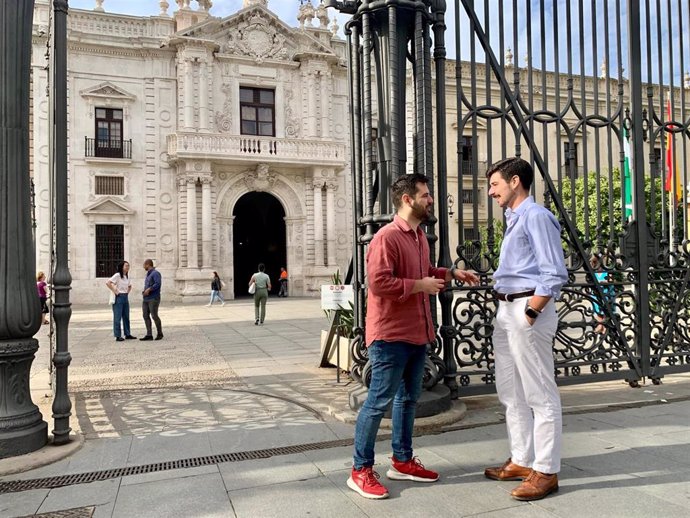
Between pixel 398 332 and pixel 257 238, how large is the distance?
31199mm

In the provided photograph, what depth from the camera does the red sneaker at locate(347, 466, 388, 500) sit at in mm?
3244

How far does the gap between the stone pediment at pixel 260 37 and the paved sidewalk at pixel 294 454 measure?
22.7 metres

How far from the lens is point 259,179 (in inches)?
1069

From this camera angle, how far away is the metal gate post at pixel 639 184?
598 centimetres

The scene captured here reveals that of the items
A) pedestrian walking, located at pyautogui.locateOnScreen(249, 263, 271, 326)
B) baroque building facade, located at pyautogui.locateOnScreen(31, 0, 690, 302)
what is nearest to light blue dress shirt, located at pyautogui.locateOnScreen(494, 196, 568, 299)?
pedestrian walking, located at pyautogui.locateOnScreen(249, 263, 271, 326)

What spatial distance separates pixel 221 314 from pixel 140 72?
14.0 metres

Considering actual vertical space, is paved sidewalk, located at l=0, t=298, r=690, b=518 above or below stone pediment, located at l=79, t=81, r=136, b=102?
below

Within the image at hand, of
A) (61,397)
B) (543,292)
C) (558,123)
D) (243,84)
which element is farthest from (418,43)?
(243,84)

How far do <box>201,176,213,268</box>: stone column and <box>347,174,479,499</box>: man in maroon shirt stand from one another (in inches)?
903

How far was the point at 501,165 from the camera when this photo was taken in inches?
141

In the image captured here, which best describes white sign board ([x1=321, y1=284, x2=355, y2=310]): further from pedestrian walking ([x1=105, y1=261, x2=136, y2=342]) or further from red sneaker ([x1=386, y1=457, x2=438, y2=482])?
pedestrian walking ([x1=105, y1=261, x2=136, y2=342])

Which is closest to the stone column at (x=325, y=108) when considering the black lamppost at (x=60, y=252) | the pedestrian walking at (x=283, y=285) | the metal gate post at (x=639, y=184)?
the pedestrian walking at (x=283, y=285)

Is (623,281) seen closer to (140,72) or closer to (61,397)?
(61,397)

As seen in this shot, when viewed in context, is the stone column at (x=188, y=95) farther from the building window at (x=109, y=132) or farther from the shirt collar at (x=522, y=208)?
the shirt collar at (x=522, y=208)
